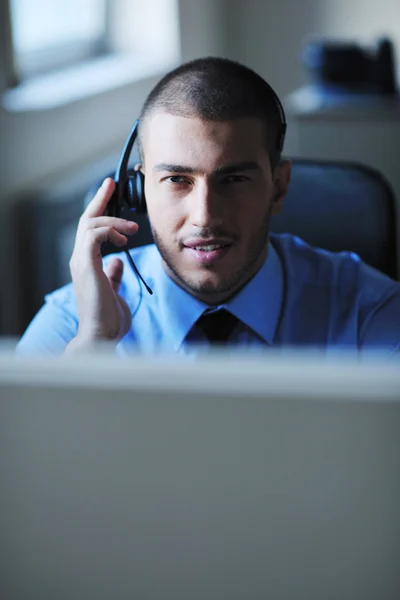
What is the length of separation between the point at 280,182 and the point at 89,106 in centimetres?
68

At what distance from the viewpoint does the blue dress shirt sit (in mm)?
613

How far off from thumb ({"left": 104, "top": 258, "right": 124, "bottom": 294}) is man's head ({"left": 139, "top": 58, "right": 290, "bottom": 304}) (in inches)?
1.4

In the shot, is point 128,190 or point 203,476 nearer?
point 203,476

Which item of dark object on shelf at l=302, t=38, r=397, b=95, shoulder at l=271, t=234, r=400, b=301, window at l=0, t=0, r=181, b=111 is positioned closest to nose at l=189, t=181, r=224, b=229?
shoulder at l=271, t=234, r=400, b=301

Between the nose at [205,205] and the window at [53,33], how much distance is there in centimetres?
66

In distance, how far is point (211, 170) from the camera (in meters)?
0.58

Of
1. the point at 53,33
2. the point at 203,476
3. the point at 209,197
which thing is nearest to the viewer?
the point at 203,476

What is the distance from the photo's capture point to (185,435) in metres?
0.32

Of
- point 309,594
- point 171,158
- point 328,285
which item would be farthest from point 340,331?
point 309,594

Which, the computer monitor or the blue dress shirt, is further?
the blue dress shirt

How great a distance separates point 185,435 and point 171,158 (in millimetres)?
317

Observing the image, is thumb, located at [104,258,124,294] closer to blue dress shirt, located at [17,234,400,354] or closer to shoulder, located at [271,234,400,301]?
blue dress shirt, located at [17,234,400,354]

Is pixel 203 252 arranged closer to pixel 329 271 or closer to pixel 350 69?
pixel 329 271

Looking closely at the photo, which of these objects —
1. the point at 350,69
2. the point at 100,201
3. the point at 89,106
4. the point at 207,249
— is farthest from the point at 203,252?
the point at 350,69
